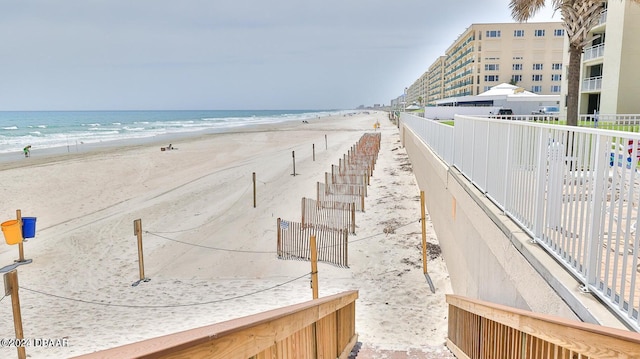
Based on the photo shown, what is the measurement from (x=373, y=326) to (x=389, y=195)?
33.4 ft

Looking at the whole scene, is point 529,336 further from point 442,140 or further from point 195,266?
point 442,140

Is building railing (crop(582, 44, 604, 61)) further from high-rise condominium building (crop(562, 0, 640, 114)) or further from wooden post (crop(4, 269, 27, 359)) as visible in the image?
wooden post (crop(4, 269, 27, 359))

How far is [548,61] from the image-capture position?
7794 centimetres

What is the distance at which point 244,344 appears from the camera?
2.04m

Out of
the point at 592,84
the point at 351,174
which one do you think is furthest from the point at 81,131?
the point at 592,84

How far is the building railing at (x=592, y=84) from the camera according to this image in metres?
32.7

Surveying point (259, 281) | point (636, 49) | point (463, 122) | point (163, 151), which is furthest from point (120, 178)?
point (636, 49)

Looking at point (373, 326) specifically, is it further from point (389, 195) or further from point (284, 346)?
point (389, 195)

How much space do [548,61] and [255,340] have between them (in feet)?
291

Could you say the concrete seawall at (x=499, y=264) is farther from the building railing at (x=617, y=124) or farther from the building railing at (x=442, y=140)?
the building railing at (x=617, y=124)

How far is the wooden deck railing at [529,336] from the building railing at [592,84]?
34.3m

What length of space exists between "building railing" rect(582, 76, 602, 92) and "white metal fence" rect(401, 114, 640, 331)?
1255 inches

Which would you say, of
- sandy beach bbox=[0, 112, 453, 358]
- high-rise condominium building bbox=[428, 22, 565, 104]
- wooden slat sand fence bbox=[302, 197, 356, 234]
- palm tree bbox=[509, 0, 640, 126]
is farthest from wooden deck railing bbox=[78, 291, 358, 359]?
high-rise condominium building bbox=[428, 22, 565, 104]

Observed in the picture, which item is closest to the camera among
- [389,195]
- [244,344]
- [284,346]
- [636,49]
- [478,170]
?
[244,344]
